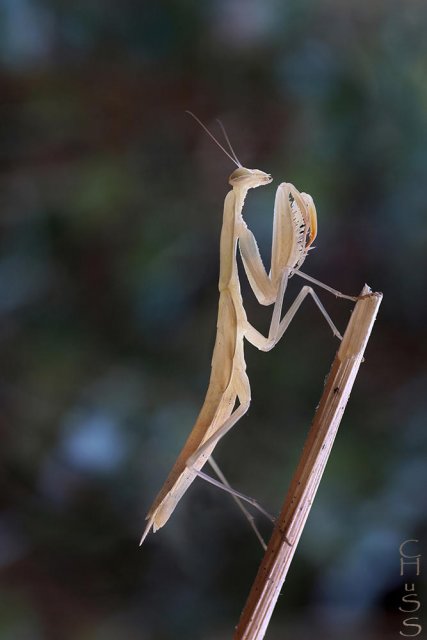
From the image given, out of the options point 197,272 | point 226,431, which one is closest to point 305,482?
point 226,431

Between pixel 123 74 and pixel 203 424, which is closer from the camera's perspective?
pixel 203 424

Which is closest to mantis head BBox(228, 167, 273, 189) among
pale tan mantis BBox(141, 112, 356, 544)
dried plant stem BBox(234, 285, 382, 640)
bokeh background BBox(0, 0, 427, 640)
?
pale tan mantis BBox(141, 112, 356, 544)

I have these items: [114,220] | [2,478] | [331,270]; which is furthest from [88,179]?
[2,478]

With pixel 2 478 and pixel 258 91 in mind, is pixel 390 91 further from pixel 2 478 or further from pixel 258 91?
pixel 2 478

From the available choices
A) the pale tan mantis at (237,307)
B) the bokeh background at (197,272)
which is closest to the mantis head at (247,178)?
the pale tan mantis at (237,307)

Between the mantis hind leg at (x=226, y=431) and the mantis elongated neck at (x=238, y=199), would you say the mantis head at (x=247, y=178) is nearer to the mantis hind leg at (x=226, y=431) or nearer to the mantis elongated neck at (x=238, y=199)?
the mantis elongated neck at (x=238, y=199)

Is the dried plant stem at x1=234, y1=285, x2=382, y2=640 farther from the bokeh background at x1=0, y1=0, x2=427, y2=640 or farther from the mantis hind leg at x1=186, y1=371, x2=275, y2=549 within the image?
the bokeh background at x1=0, y1=0, x2=427, y2=640

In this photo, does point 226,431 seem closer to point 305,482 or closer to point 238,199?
point 305,482
